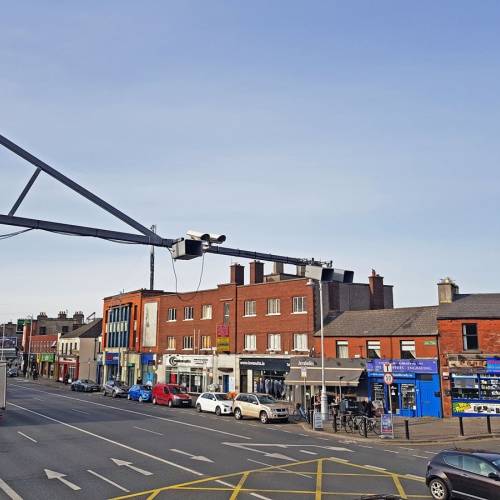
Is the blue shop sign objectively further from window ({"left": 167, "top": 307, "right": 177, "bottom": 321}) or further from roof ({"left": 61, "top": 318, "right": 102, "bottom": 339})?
roof ({"left": 61, "top": 318, "right": 102, "bottom": 339})

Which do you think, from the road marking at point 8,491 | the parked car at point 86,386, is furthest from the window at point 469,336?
the parked car at point 86,386

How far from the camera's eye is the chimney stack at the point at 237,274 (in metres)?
53.3

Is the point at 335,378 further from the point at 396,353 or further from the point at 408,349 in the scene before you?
the point at 408,349

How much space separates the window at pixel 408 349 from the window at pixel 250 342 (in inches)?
593

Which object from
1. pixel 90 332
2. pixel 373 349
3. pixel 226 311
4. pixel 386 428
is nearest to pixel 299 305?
pixel 373 349

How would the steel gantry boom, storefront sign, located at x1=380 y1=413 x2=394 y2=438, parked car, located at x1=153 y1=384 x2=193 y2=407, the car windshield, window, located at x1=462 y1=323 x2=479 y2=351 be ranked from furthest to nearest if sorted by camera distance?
parked car, located at x1=153 y1=384 x2=193 y2=407 < window, located at x1=462 y1=323 x2=479 y2=351 < the car windshield < storefront sign, located at x1=380 y1=413 x2=394 y2=438 < the steel gantry boom

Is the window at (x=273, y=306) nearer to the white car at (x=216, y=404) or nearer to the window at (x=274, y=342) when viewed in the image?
the window at (x=274, y=342)

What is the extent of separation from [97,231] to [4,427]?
20.6 metres

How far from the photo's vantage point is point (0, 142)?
1285cm

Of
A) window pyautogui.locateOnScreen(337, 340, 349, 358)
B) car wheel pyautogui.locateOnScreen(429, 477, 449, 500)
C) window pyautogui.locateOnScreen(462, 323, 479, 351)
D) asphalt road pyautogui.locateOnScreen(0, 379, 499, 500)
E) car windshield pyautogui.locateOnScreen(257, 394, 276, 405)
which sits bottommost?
asphalt road pyautogui.locateOnScreen(0, 379, 499, 500)

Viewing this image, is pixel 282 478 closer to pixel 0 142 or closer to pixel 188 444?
pixel 188 444

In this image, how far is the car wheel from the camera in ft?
46.2

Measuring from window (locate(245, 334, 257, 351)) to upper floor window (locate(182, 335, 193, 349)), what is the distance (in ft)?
29.4

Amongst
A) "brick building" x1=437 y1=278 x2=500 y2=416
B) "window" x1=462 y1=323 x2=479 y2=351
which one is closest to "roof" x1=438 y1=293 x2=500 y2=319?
"brick building" x1=437 y1=278 x2=500 y2=416
